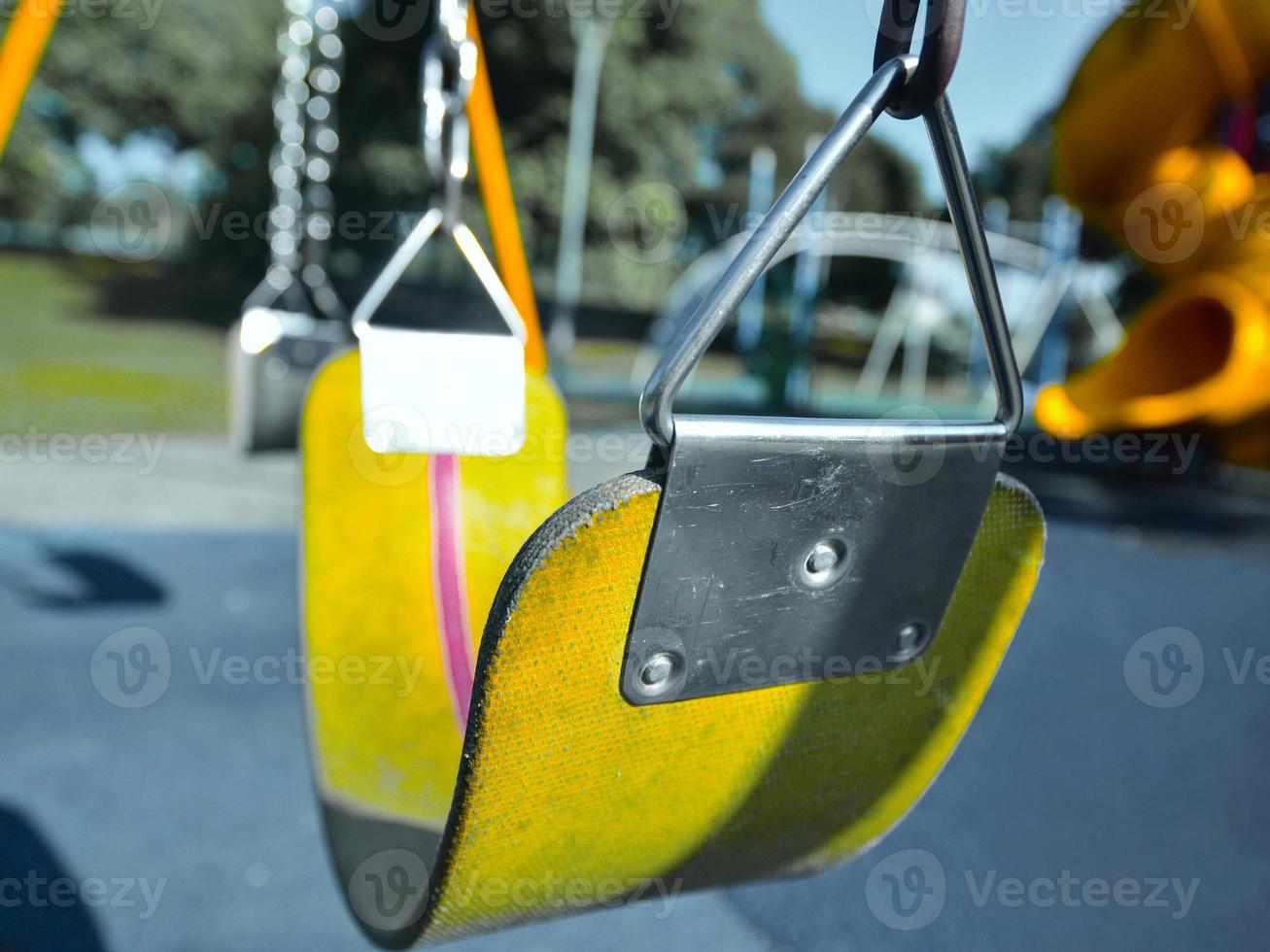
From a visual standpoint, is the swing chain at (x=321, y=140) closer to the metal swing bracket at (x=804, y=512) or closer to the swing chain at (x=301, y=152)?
the swing chain at (x=301, y=152)

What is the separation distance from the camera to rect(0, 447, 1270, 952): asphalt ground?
96 centimetres

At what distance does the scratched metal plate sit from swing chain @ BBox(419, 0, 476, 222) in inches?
28.6

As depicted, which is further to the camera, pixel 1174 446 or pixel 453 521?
pixel 1174 446

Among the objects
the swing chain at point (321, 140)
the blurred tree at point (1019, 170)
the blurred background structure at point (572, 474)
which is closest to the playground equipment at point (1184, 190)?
the blurred background structure at point (572, 474)

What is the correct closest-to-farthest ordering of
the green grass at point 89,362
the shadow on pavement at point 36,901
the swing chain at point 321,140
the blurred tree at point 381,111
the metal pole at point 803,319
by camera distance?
the shadow on pavement at point 36,901, the swing chain at point 321,140, the green grass at point 89,362, the metal pole at point 803,319, the blurred tree at point 381,111

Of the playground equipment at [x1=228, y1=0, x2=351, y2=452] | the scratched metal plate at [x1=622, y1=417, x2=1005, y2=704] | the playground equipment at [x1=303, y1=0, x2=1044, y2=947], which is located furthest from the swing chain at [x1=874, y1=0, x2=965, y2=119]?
the playground equipment at [x1=228, y1=0, x2=351, y2=452]

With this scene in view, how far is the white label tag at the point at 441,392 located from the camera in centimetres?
73

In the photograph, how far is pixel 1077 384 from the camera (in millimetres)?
4055

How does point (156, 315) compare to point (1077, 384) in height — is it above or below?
below

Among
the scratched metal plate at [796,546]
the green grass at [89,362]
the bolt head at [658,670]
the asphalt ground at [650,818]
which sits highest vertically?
the scratched metal plate at [796,546]

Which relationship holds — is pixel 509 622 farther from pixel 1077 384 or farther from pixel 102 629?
pixel 1077 384

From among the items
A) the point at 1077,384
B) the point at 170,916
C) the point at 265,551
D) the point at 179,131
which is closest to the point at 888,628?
the point at 170,916

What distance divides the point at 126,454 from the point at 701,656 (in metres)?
3.39

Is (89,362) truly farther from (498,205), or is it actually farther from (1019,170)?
(1019,170)
